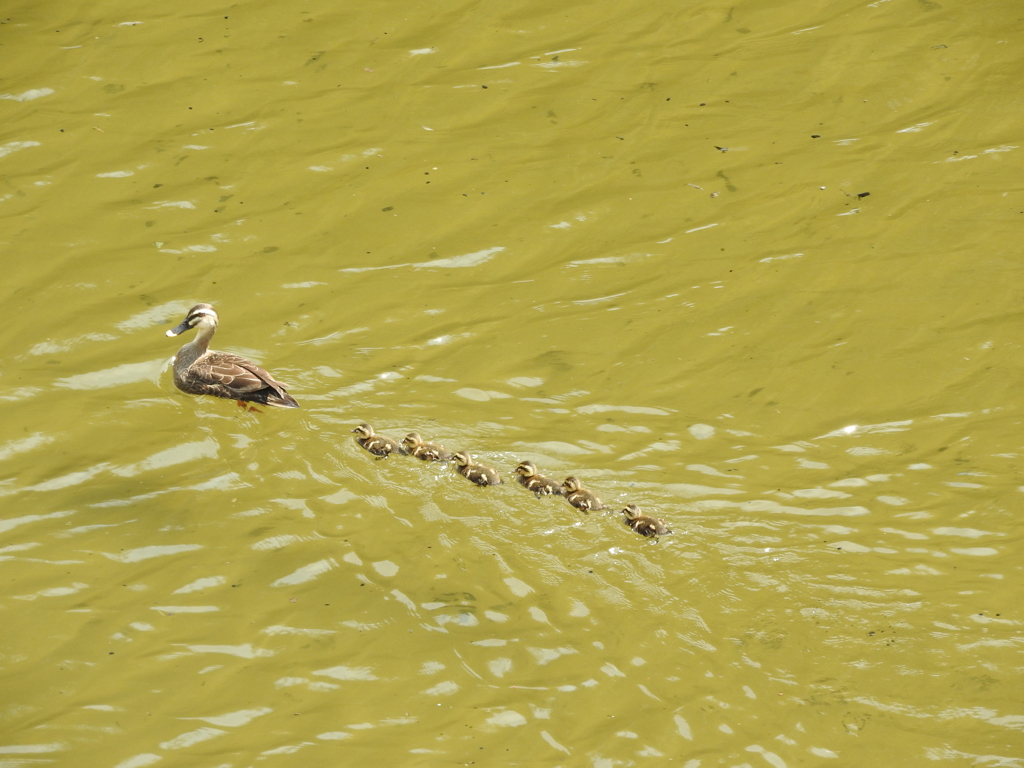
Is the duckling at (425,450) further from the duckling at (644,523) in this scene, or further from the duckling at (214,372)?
the duckling at (644,523)

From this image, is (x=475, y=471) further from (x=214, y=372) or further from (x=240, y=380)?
(x=214, y=372)

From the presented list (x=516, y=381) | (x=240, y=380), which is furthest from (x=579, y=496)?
(x=240, y=380)

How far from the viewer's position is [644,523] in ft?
19.6

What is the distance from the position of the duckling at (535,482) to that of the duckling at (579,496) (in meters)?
0.05

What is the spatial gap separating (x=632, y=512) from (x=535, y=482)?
0.60 metres

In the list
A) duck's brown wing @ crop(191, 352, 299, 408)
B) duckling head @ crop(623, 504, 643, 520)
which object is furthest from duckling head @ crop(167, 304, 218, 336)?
duckling head @ crop(623, 504, 643, 520)

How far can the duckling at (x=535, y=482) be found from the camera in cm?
622

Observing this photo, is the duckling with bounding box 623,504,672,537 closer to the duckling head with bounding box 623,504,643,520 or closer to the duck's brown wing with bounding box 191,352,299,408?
the duckling head with bounding box 623,504,643,520

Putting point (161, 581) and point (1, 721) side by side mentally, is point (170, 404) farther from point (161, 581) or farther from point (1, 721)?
point (1, 721)

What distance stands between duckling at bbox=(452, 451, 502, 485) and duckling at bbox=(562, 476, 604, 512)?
42 centimetres

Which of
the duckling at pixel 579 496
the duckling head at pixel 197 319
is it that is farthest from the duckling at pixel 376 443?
the duckling head at pixel 197 319

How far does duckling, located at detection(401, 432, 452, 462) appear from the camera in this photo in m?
6.45

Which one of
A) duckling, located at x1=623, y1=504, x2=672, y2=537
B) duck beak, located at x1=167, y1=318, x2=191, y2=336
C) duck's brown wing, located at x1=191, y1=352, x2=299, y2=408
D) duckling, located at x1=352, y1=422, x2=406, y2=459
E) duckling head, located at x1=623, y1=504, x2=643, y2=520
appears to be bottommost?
duckling, located at x1=623, y1=504, x2=672, y2=537

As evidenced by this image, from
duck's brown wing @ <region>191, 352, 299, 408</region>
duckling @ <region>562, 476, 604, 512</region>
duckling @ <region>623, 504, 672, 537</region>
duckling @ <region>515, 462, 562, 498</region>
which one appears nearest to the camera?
duckling @ <region>623, 504, 672, 537</region>
